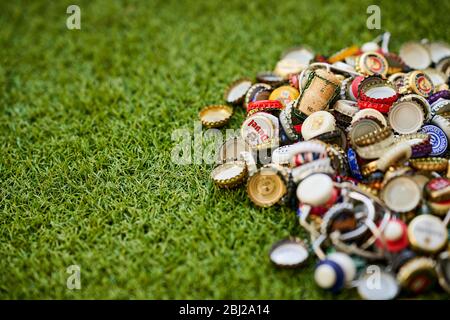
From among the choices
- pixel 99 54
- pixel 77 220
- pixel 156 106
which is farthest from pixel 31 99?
pixel 77 220

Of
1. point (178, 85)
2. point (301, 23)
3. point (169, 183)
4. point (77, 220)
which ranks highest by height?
point (301, 23)

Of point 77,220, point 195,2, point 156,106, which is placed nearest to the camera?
point 77,220

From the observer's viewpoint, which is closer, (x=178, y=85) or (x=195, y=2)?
(x=178, y=85)

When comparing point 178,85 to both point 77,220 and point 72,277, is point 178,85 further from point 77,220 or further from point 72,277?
point 72,277

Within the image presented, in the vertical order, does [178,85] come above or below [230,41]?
below

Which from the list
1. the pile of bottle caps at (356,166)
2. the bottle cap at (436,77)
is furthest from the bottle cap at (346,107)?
the bottle cap at (436,77)

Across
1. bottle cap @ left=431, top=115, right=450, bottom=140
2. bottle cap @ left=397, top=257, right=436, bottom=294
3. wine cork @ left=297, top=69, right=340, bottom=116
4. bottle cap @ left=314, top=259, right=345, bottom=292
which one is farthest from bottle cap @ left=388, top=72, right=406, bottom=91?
bottle cap @ left=314, top=259, right=345, bottom=292
